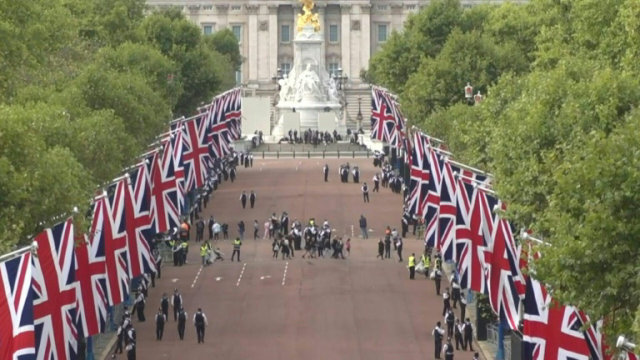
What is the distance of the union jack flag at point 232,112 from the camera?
13788 centimetres

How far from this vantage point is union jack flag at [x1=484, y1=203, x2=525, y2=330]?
58625mm

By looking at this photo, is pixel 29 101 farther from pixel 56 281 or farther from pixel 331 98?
pixel 331 98

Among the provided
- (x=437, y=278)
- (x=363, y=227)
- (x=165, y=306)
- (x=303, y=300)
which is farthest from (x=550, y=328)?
(x=363, y=227)

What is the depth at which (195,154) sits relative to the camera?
10856 cm

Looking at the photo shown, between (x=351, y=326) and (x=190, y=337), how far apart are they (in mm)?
6416

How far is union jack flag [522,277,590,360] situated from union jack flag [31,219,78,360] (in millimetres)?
12165

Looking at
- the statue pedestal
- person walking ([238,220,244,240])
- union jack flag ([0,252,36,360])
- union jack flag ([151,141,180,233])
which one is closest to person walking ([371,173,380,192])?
person walking ([238,220,244,240])

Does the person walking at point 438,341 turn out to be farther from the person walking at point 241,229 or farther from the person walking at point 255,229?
the person walking at point 255,229

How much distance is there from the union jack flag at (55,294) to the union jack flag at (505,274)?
13145 millimetres

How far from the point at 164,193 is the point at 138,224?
44.6 ft

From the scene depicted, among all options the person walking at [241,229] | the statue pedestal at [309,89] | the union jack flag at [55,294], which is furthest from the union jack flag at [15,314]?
the statue pedestal at [309,89]

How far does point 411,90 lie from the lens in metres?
116

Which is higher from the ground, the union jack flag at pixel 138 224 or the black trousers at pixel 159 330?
the union jack flag at pixel 138 224

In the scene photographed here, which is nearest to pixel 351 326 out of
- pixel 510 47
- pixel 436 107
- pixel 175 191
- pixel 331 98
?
pixel 175 191
